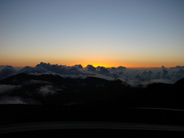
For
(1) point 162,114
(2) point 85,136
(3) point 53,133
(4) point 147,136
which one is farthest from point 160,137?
(1) point 162,114

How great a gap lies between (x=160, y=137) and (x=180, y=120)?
81.6ft

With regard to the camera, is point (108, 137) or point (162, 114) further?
point (162, 114)

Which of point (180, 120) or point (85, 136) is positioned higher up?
point (85, 136)

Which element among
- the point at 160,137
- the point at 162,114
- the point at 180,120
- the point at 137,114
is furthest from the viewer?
the point at 137,114

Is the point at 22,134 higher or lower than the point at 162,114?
higher

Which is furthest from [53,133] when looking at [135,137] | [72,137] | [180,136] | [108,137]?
[180,136]

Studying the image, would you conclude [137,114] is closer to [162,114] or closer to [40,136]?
[162,114]

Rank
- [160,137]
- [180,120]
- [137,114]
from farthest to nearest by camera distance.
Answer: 1. [137,114]
2. [180,120]
3. [160,137]

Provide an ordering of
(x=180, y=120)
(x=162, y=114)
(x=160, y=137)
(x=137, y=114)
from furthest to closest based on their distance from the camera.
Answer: (x=137, y=114) < (x=162, y=114) < (x=180, y=120) < (x=160, y=137)

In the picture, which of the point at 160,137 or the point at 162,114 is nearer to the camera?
the point at 160,137

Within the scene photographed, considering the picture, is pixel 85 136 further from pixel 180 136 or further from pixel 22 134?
pixel 180 136

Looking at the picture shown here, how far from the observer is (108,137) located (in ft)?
80.3

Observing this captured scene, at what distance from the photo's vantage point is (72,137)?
24531 millimetres

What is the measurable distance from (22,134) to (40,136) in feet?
11.4
